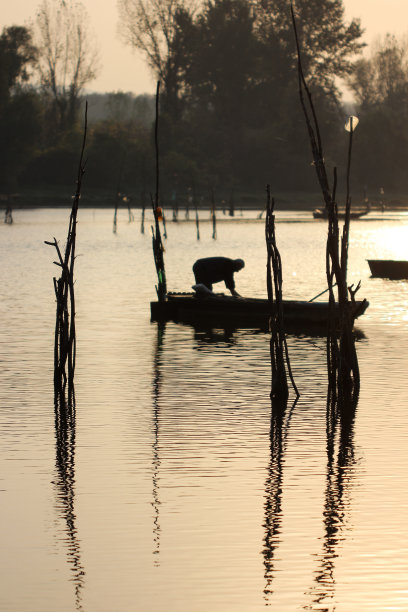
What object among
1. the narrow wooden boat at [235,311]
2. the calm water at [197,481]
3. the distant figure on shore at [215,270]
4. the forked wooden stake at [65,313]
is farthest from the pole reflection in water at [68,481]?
the narrow wooden boat at [235,311]

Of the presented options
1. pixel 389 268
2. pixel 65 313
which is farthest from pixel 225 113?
pixel 65 313

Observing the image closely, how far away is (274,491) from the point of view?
34.1 ft

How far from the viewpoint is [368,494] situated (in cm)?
1032

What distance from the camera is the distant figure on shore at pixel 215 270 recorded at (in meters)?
22.3

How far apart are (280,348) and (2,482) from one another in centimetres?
428

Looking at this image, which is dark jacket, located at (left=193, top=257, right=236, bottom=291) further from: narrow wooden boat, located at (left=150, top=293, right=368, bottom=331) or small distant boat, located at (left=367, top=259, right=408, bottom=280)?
small distant boat, located at (left=367, top=259, right=408, bottom=280)

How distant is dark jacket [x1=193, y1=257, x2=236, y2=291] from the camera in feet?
73.3

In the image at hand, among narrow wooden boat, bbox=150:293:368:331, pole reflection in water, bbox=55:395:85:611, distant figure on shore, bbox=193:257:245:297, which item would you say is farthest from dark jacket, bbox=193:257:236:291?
pole reflection in water, bbox=55:395:85:611

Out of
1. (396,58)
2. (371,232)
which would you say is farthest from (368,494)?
(396,58)

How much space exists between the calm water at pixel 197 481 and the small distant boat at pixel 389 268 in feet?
46.7

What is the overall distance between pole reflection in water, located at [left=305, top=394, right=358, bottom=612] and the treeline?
9106cm

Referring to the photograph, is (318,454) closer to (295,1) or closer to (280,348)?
(280,348)

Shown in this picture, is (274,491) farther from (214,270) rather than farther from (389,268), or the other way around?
(389,268)

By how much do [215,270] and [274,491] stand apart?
1267 centimetres
